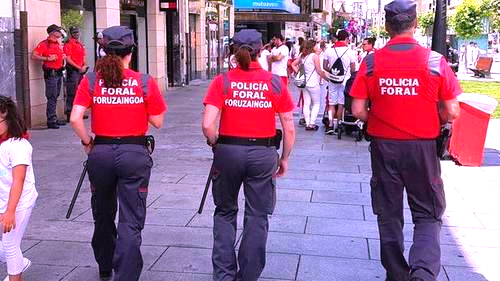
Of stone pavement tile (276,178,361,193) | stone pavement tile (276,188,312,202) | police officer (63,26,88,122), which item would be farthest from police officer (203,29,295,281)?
police officer (63,26,88,122)

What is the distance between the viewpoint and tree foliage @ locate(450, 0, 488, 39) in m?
35.8

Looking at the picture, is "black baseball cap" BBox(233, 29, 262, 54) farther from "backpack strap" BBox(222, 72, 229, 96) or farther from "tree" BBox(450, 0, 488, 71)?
"tree" BBox(450, 0, 488, 71)

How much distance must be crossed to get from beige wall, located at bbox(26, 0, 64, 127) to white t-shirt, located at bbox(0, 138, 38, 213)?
7973mm

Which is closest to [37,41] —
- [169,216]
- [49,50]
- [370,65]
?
[49,50]

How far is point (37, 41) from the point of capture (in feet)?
39.2

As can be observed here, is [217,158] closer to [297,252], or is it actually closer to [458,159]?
[297,252]

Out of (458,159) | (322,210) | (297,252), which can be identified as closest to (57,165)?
(322,210)

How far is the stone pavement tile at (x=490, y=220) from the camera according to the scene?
6.19 m

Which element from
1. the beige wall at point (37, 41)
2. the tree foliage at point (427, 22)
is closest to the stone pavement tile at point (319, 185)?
the beige wall at point (37, 41)

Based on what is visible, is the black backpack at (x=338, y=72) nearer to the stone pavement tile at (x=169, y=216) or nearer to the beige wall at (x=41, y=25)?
the beige wall at (x=41, y=25)

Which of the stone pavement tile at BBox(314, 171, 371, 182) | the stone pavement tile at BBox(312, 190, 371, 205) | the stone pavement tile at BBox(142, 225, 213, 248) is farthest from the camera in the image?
the stone pavement tile at BBox(314, 171, 371, 182)

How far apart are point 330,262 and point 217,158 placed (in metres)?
1.41

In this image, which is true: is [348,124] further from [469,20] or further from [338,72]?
[469,20]

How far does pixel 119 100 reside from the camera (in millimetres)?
4168
